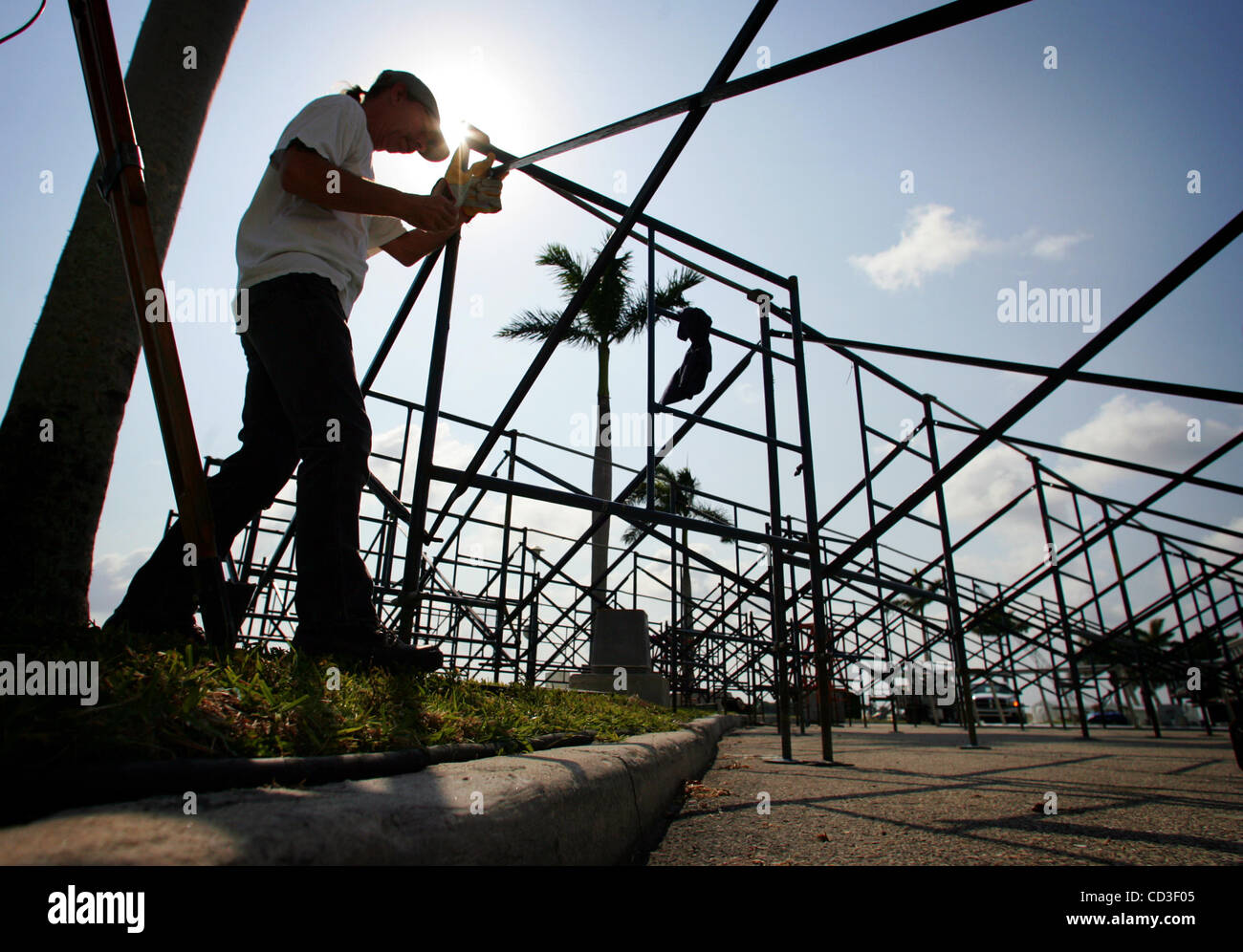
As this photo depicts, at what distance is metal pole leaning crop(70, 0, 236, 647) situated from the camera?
4.68 feet

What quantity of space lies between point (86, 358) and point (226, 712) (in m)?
1.89

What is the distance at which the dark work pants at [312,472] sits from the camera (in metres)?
1.83

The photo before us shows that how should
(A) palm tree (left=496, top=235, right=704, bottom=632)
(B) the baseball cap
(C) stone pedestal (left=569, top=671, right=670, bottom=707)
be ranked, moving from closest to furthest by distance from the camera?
(B) the baseball cap → (C) stone pedestal (left=569, top=671, right=670, bottom=707) → (A) palm tree (left=496, top=235, right=704, bottom=632)

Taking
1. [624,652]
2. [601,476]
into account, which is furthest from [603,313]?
[624,652]

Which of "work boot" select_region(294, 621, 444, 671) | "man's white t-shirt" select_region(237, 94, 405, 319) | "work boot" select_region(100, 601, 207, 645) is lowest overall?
"work boot" select_region(294, 621, 444, 671)

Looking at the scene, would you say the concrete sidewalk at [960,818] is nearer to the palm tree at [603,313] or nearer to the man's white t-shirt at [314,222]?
the man's white t-shirt at [314,222]

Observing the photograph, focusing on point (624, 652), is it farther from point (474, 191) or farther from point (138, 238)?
point (138, 238)

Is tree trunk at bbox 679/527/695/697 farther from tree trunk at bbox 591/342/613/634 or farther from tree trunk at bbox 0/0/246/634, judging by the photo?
tree trunk at bbox 0/0/246/634

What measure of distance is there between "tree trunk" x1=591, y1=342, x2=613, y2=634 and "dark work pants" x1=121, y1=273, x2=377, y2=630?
6.54m

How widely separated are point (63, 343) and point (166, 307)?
1194 millimetres

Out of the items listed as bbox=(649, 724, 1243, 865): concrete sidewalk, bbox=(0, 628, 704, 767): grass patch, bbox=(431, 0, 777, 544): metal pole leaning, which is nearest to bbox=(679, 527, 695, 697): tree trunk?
bbox=(649, 724, 1243, 865): concrete sidewalk

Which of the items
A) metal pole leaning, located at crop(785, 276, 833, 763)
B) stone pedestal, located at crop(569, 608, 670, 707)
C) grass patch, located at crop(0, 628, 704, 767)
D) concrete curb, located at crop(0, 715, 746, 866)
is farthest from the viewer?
stone pedestal, located at crop(569, 608, 670, 707)

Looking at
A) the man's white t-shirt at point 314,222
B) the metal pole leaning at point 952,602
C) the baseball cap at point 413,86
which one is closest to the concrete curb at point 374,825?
Answer: the man's white t-shirt at point 314,222

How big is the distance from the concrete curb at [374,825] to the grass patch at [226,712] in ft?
0.47
